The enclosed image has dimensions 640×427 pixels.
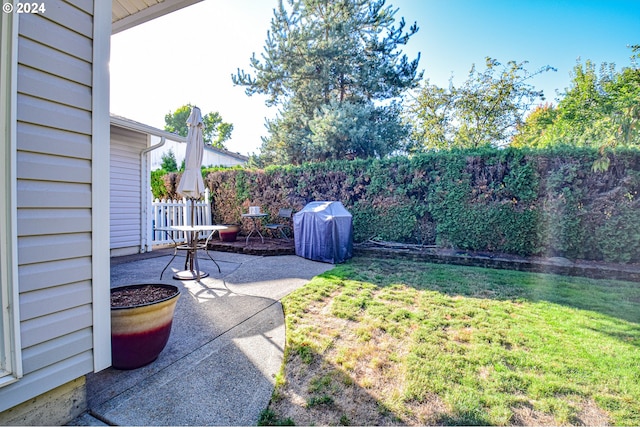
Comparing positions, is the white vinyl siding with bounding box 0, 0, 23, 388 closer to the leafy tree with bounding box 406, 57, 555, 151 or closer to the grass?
the grass

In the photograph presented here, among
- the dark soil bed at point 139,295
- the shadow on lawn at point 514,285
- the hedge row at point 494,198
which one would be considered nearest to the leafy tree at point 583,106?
the hedge row at point 494,198

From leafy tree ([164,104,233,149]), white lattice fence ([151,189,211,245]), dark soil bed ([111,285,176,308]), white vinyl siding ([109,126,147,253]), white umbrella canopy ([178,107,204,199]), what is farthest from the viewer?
leafy tree ([164,104,233,149])

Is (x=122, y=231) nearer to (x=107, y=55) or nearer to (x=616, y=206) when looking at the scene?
(x=107, y=55)

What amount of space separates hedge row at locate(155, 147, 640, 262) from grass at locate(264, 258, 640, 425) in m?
1.39

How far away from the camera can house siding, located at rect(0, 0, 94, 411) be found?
134 cm

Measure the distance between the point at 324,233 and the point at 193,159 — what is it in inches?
111

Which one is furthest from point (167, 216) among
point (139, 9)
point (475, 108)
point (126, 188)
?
point (475, 108)

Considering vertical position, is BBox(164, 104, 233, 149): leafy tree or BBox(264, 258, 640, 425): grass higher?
BBox(164, 104, 233, 149): leafy tree

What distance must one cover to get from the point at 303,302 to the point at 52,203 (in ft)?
8.33

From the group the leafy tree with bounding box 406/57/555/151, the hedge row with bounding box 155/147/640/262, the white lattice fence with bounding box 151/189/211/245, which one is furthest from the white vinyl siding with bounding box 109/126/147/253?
the leafy tree with bounding box 406/57/555/151

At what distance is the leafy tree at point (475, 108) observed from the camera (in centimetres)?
1116

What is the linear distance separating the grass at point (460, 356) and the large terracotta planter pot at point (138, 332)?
100 cm

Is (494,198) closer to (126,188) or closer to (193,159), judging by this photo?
(193,159)

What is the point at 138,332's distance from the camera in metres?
1.95
